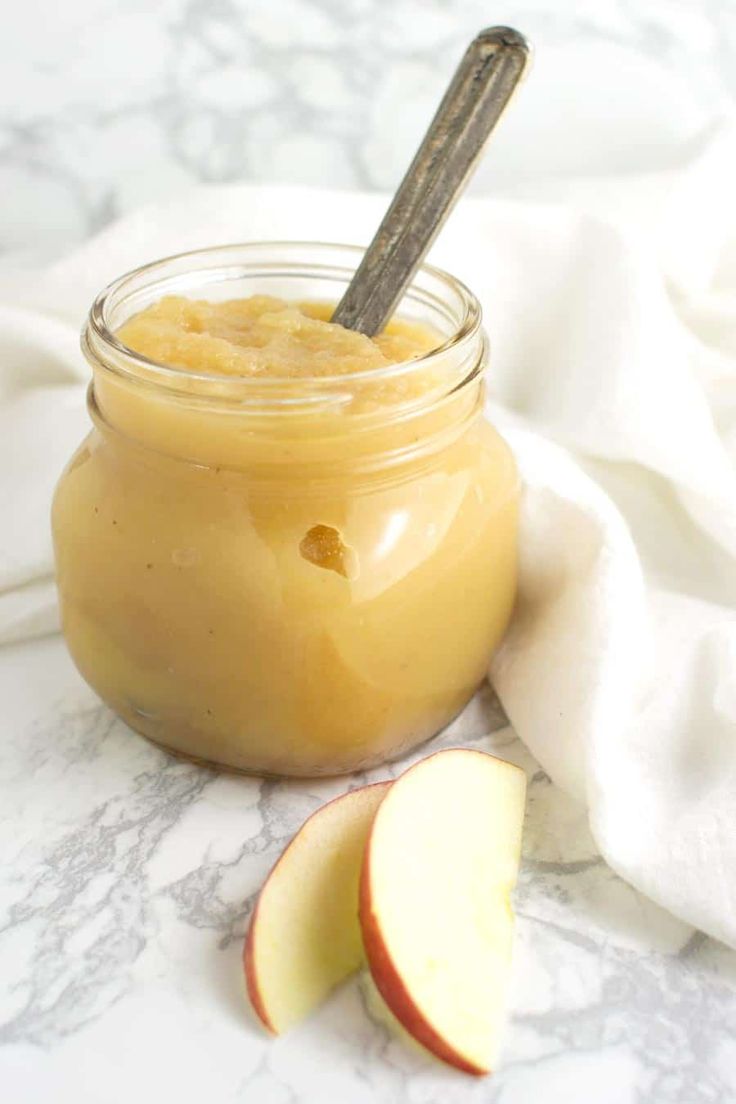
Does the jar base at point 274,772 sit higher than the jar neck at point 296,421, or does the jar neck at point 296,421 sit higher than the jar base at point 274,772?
the jar neck at point 296,421

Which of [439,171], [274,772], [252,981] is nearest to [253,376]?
[439,171]

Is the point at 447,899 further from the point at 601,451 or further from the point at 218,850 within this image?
the point at 601,451

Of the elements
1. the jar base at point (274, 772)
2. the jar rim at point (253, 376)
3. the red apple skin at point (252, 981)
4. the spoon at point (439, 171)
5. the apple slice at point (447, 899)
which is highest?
the spoon at point (439, 171)

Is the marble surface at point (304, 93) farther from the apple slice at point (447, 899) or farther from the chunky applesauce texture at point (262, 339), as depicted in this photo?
A: the apple slice at point (447, 899)

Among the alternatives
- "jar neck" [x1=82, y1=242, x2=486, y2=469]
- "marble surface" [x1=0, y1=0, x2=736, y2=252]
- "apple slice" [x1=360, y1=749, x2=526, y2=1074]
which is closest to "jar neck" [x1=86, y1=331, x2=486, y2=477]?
"jar neck" [x1=82, y1=242, x2=486, y2=469]

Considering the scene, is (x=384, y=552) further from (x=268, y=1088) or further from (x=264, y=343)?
(x=268, y=1088)

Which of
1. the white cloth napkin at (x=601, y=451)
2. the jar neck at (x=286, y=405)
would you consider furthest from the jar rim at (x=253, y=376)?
the white cloth napkin at (x=601, y=451)
